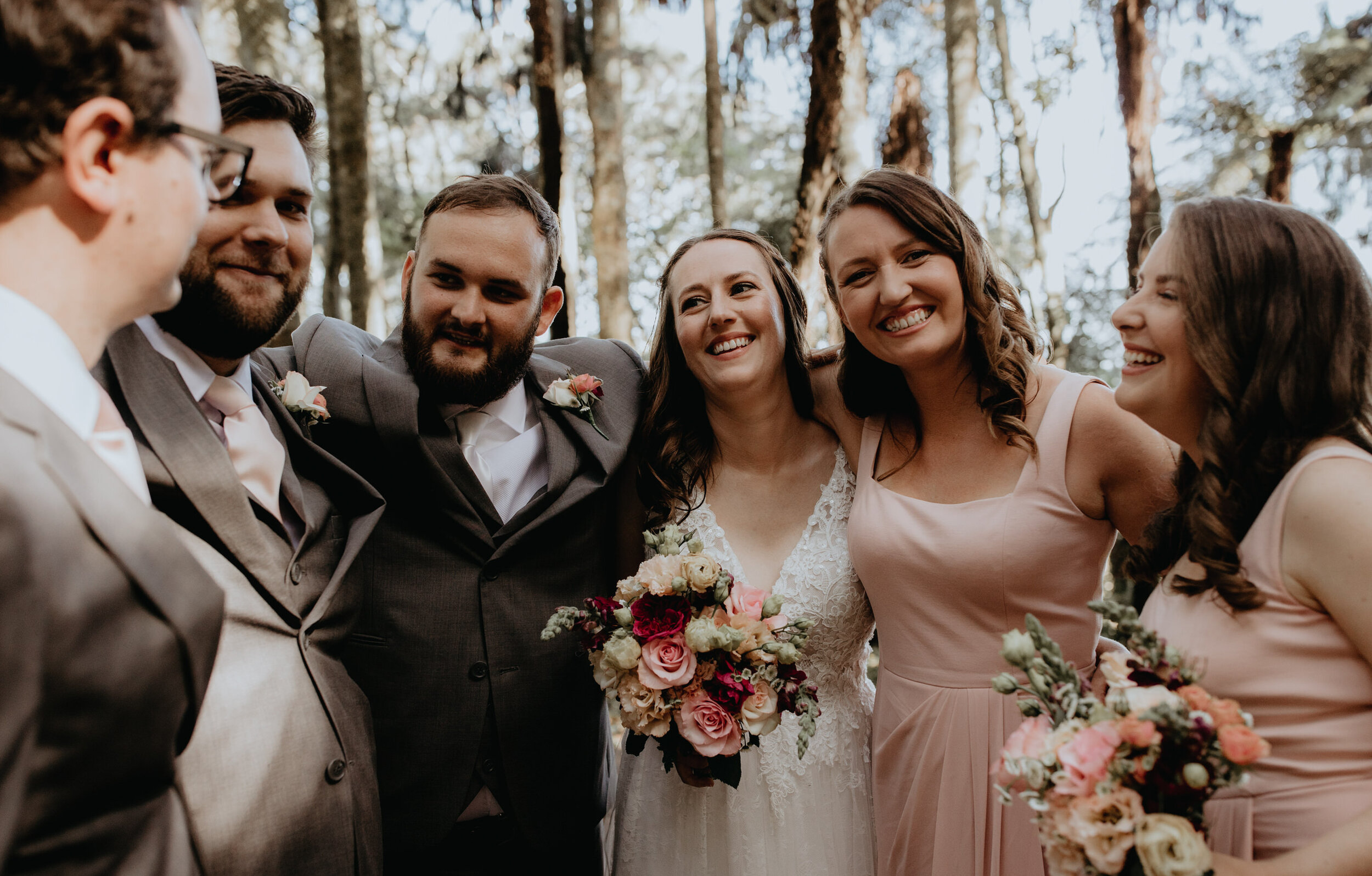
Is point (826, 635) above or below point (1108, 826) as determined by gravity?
below

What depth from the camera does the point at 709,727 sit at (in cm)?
245

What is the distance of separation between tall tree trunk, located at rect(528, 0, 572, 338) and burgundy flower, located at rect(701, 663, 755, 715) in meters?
5.54

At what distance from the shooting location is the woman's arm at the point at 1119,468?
2781 millimetres

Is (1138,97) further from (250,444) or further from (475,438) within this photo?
(250,444)

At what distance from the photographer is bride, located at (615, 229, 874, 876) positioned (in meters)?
3.01

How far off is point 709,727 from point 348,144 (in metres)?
6.77

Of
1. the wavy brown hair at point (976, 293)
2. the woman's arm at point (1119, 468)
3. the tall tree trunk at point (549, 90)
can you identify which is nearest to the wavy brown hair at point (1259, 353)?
the woman's arm at point (1119, 468)

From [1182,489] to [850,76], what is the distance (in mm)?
4912

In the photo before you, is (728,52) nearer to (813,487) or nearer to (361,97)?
(361,97)

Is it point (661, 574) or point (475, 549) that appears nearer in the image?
point (661, 574)

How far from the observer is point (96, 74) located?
1203 mm

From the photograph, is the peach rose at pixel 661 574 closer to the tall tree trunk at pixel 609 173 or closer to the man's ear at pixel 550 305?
the man's ear at pixel 550 305

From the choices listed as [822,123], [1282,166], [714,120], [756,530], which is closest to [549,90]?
[822,123]

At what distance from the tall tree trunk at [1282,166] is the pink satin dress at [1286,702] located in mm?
11009
